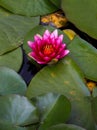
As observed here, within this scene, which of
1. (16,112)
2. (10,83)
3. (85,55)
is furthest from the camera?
(85,55)

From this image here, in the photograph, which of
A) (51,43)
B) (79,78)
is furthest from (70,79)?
(51,43)

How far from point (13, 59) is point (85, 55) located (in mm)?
284

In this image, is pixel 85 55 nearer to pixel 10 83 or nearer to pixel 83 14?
pixel 83 14

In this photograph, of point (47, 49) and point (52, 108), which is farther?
point (47, 49)

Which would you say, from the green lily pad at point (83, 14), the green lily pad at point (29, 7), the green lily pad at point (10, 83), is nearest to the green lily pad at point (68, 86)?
the green lily pad at point (10, 83)

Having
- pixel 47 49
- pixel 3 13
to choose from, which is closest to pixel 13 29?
pixel 3 13

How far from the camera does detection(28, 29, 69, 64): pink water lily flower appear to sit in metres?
1.19

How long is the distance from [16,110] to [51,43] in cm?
31

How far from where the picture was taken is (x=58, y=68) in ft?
4.02

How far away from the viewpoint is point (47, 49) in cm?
120

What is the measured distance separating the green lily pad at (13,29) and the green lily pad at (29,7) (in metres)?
0.03

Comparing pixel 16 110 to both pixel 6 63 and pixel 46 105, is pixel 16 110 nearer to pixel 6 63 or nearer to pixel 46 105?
pixel 46 105

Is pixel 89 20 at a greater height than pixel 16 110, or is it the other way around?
pixel 89 20

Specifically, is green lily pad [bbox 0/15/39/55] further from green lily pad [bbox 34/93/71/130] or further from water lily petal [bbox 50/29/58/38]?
green lily pad [bbox 34/93/71/130]
